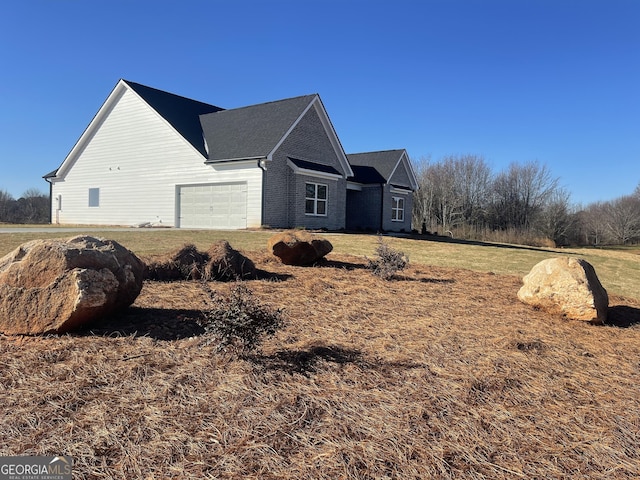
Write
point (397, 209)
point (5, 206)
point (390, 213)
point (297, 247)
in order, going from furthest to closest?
point (5, 206) < point (397, 209) < point (390, 213) < point (297, 247)

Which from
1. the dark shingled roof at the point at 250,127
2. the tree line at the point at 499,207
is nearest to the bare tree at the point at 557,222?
the tree line at the point at 499,207

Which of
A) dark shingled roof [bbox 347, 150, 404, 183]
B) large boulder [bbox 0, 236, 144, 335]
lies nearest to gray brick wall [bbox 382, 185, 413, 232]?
dark shingled roof [bbox 347, 150, 404, 183]

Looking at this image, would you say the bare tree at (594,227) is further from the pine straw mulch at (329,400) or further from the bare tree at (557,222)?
the pine straw mulch at (329,400)

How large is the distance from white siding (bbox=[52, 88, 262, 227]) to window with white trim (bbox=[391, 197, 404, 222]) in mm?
11903

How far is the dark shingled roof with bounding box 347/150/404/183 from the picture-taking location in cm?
2708

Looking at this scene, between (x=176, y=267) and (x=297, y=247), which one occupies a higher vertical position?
(x=297, y=247)

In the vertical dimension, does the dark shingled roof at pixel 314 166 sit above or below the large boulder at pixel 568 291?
above

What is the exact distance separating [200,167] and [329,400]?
1845cm

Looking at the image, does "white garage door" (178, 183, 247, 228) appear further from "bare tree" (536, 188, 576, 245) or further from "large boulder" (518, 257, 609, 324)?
"bare tree" (536, 188, 576, 245)

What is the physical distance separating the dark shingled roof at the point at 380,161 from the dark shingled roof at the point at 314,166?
491 centimetres

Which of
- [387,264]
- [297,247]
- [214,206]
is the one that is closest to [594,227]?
→ [214,206]

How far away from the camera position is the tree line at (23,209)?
36438 millimetres

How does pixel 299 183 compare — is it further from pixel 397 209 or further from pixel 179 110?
pixel 397 209

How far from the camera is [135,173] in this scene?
2205 centimetres
